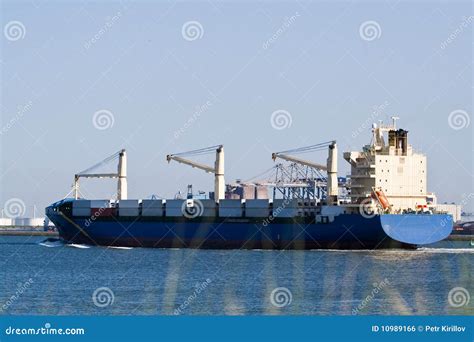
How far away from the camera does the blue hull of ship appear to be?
2159 inches

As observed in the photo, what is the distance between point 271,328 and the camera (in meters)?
17.5

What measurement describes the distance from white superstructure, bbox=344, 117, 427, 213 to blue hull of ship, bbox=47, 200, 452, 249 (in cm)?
202

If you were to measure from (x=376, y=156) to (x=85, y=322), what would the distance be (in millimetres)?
41447

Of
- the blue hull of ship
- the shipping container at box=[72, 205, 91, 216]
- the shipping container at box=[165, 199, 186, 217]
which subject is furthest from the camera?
the shipping container at box=[72, 205, 91, 216]

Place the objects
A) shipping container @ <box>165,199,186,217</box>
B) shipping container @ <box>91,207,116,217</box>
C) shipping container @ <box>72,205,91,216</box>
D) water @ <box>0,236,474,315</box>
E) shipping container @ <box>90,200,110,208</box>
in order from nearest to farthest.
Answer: water @ <box>0,236,474,315</box> → shipping container @ <box>165,199,186,217</box> → shipping container @ <box>91,207,116,217</box> → shipping container @ <box>90,200,110,208</box> → shipping container @ <box>72,205,91,216</box>

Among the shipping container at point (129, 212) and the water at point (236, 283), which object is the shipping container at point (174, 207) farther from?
the water at point (236, 283)

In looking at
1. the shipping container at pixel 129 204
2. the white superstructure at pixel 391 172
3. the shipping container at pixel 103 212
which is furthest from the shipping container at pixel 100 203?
the white superstructure at pixel 391 172

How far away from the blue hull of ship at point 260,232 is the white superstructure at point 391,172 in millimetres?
2021

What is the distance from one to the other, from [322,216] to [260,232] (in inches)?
139

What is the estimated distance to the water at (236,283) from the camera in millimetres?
27922

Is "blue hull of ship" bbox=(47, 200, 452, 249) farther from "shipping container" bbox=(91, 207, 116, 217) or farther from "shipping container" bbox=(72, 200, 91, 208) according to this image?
"shipping container" bbox=(72, 200, 91, 208)

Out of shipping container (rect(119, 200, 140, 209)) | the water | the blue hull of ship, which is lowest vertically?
the water

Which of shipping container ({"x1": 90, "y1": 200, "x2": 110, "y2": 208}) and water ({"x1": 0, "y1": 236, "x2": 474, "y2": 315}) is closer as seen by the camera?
water ({"x1": 0, "y1": 236, "x2": 474, "y2": 315})

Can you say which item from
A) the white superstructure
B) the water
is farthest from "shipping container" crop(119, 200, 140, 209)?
the white superstructure
